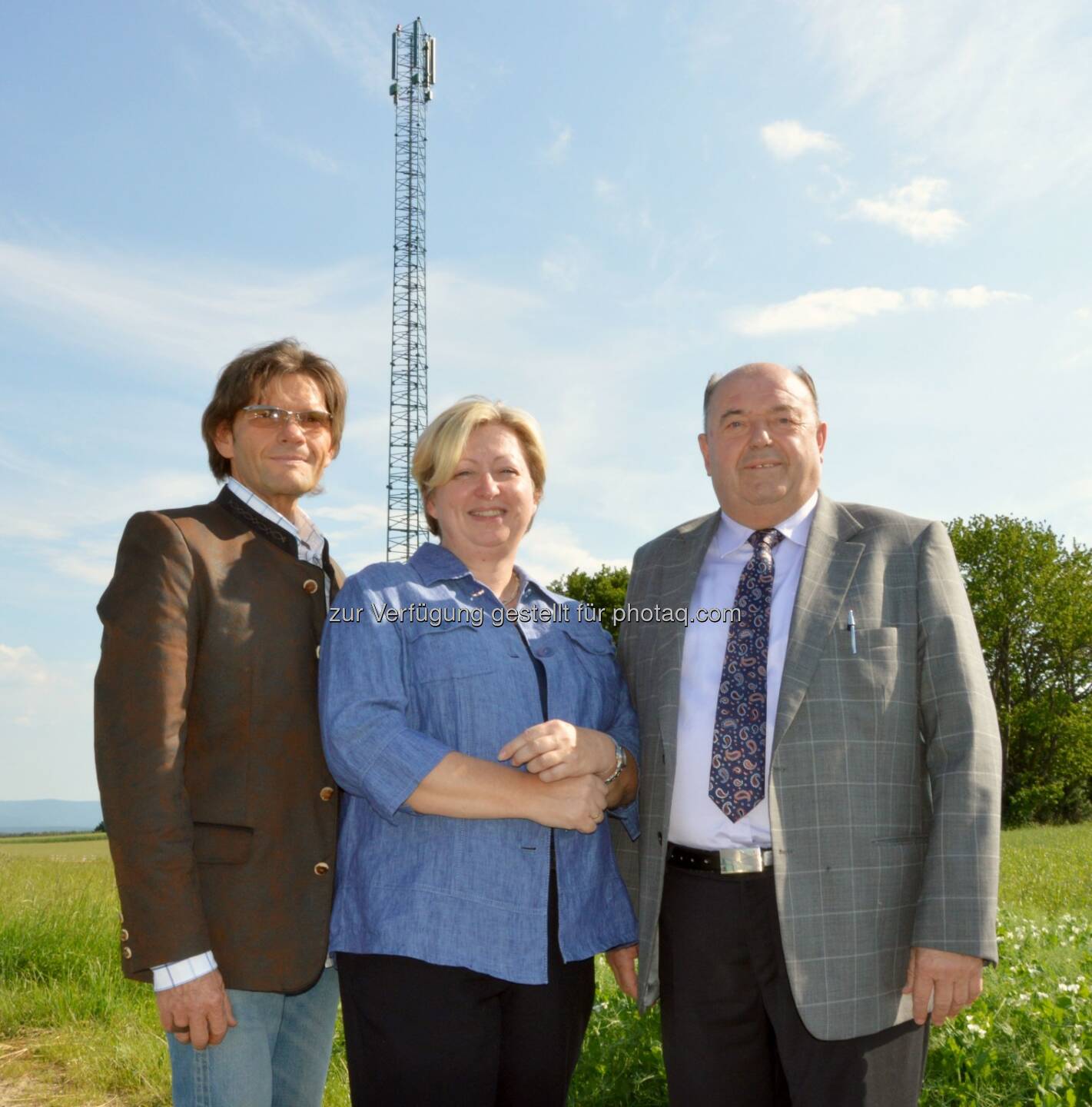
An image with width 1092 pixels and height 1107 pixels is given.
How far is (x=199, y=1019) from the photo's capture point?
296 cm

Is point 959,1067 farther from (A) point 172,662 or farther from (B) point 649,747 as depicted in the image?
(A) point 172,662

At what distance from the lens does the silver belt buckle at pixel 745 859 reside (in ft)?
10.8

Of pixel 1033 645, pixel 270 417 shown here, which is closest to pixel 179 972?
pixel 270 417

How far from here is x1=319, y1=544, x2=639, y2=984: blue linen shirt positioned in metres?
2.95

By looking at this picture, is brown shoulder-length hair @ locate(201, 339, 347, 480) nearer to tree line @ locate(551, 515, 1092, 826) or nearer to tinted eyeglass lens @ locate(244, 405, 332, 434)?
tinted eyeglass lens @ locate(244, 405, 332, 434)

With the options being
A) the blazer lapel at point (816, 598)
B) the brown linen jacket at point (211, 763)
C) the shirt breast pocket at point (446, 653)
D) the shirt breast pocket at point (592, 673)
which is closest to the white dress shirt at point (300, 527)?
the brown linen jacket at point (211, 763)

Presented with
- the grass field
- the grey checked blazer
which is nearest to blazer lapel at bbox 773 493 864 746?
the grey checked blazer

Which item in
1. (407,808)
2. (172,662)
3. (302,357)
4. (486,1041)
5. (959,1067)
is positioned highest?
(302,357)

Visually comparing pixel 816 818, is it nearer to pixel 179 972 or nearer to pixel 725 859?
pixel 725 859

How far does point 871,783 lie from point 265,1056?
2062mm

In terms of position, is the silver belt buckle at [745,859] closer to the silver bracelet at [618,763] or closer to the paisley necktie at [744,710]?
the paisley necktie at [744,710]

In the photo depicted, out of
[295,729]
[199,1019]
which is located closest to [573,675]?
[295,729]

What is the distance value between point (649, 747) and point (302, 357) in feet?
6.20

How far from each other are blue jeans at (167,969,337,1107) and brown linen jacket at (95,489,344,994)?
13cm
